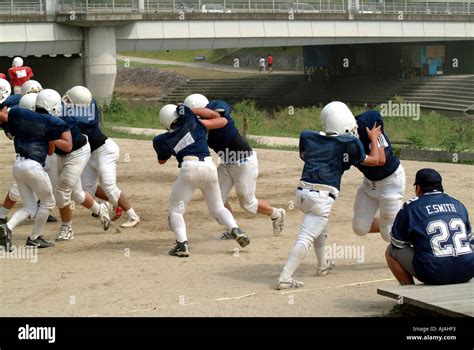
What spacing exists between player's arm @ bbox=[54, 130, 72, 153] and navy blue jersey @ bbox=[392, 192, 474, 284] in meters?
5.59

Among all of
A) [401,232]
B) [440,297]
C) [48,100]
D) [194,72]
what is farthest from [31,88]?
[194,72]

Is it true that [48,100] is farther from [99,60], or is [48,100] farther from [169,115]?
[99,60]

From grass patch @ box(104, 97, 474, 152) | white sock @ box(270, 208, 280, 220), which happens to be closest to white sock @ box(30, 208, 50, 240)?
white sock @ box(270, 208, 280, 220)

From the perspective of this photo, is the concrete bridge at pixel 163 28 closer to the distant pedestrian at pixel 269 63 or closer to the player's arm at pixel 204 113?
the distant pedestrian at pixel 269 63

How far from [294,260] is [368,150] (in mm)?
1666

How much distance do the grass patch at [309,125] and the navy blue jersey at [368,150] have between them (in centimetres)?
1442

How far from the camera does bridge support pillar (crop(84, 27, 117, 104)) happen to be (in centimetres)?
5034

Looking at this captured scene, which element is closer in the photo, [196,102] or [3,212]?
[196,102]

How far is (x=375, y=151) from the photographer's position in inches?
471

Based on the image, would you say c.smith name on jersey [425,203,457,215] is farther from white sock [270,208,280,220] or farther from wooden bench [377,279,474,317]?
white sock [270,208,280,220]

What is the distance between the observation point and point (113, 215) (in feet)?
55.1

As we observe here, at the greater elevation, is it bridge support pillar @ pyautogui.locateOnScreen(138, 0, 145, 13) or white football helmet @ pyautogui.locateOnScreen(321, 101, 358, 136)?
bridge support pillar @ pyautogui.locateOnScreen(138, 0, 145, 13)
